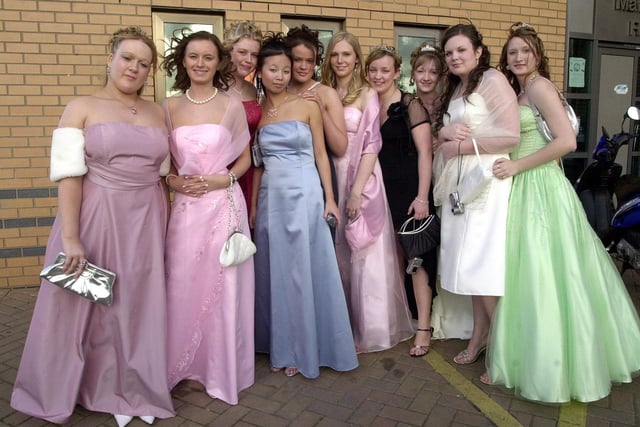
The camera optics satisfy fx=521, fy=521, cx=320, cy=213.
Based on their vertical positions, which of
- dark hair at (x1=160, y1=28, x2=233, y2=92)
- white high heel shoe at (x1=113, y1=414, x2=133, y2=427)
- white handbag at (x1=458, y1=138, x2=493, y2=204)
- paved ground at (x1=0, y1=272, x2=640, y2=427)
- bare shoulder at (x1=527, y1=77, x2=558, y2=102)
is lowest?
paved ground at (x1=0, y1=272, x2=640, y2=427)

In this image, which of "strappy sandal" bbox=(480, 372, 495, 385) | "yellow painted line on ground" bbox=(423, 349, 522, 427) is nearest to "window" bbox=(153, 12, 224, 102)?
"yellow painted line on ground" bbox=(423, 349, 522, 427)

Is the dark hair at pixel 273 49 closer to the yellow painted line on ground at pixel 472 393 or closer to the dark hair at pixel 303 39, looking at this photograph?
the dark hair at pixel 303 39

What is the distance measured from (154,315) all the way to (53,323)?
518mm

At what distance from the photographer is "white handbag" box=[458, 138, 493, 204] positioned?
3090 mm

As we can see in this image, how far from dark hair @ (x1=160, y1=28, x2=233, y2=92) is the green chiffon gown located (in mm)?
1867

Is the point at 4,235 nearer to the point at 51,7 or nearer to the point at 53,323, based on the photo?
the point at 51,7

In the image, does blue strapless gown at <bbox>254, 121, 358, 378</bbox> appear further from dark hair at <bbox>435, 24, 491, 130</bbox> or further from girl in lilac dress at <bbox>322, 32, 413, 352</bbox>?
dark hair at <bbox>435, 24, 491, 130</bbox>

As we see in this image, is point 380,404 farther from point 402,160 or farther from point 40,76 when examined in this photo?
point 40,76

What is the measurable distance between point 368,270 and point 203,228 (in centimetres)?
121

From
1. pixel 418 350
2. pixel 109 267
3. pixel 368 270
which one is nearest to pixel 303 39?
pixel 368 270

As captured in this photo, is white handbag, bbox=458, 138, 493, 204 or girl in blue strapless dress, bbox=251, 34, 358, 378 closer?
white handbag, bbox=458, 138, 493, 204

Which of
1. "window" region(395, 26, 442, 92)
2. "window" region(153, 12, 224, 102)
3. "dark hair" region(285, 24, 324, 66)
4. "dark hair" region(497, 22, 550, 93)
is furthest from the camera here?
"window" region(395, 26, 442, 92)

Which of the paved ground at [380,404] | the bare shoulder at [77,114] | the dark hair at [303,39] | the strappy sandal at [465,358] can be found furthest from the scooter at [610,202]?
the bare shoulder at [77,114]

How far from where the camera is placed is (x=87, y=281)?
2.68 meters
